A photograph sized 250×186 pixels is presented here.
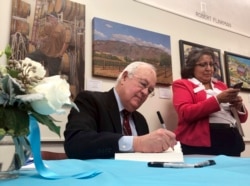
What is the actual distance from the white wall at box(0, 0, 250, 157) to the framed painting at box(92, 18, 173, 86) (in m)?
0.04

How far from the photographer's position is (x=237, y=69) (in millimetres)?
2486

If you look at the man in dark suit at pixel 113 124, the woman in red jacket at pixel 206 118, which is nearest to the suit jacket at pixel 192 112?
the woman in red jacket at pixel 206 118

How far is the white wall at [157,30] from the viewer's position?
5.83ft

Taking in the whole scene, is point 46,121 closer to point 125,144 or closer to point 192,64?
point 125,144

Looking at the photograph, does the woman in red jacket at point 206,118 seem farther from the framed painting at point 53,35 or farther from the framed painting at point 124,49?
the framed painting at point 53,35

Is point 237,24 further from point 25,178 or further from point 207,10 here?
point 25,178

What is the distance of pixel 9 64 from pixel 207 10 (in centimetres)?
232

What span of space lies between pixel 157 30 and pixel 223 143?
943 millimetres

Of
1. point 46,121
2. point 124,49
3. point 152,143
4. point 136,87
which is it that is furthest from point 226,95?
point 46,121

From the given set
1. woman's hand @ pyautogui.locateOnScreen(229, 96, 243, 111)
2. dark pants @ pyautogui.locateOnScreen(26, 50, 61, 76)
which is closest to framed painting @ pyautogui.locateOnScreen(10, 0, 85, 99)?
dark pants @ pyautogui.locateOnScreen(26, 50, 61, 76)

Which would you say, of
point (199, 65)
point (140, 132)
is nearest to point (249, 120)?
point (199, 65)

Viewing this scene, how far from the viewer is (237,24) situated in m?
2.70

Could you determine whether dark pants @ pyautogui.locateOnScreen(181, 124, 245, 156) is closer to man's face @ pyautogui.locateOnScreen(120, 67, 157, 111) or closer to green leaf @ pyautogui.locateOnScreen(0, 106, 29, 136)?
man's face @ pyautogui.locateOnScreen(120, 67, 157, 111)

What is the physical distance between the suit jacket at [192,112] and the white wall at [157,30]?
21 centimetres
